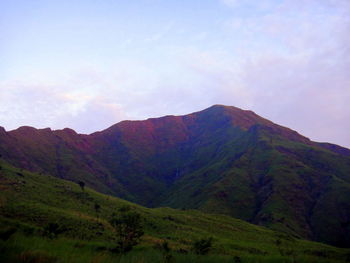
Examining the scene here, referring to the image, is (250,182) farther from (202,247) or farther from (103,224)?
(202,247)

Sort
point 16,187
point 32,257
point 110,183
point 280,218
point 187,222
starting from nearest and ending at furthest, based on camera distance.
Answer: point 32,257 → point 16,187 → point 187,222 → point 280,218 → point 110,183

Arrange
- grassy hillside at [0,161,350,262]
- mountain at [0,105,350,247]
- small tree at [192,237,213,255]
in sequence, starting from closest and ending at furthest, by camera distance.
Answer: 1. small tree at [192,237,213,255]
2. grassy hillside at [0,161,350,262]
3. mountain at [0,105,350,247]

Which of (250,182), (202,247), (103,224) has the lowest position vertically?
(103,224)

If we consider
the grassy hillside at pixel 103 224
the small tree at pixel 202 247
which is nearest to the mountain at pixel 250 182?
the grassy hillside at pixel 103 224

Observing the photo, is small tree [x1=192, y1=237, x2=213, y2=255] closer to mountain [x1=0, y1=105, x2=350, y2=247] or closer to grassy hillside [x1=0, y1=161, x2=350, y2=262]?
grassy hillside [x1=0, y1=161, x2=350, y2=262]

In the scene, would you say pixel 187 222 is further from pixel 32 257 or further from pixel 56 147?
pixel 56 147

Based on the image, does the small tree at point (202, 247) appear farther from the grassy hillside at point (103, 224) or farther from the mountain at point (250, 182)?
the mountain at point (250, 182)

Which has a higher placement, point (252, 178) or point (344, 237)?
point (252, 178)

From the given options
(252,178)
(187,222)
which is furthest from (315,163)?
(187,222)

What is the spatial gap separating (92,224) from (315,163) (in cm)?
13966

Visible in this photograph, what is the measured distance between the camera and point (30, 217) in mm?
51344

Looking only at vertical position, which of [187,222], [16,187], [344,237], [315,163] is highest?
[315,163]

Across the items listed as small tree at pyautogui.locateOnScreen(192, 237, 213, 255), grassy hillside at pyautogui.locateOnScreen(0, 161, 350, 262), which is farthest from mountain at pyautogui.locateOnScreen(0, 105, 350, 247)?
small tree at pyautogui.locateOnScreen(192, 237, 213, 255)

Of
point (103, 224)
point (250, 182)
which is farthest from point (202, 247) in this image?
point (250, 182)
